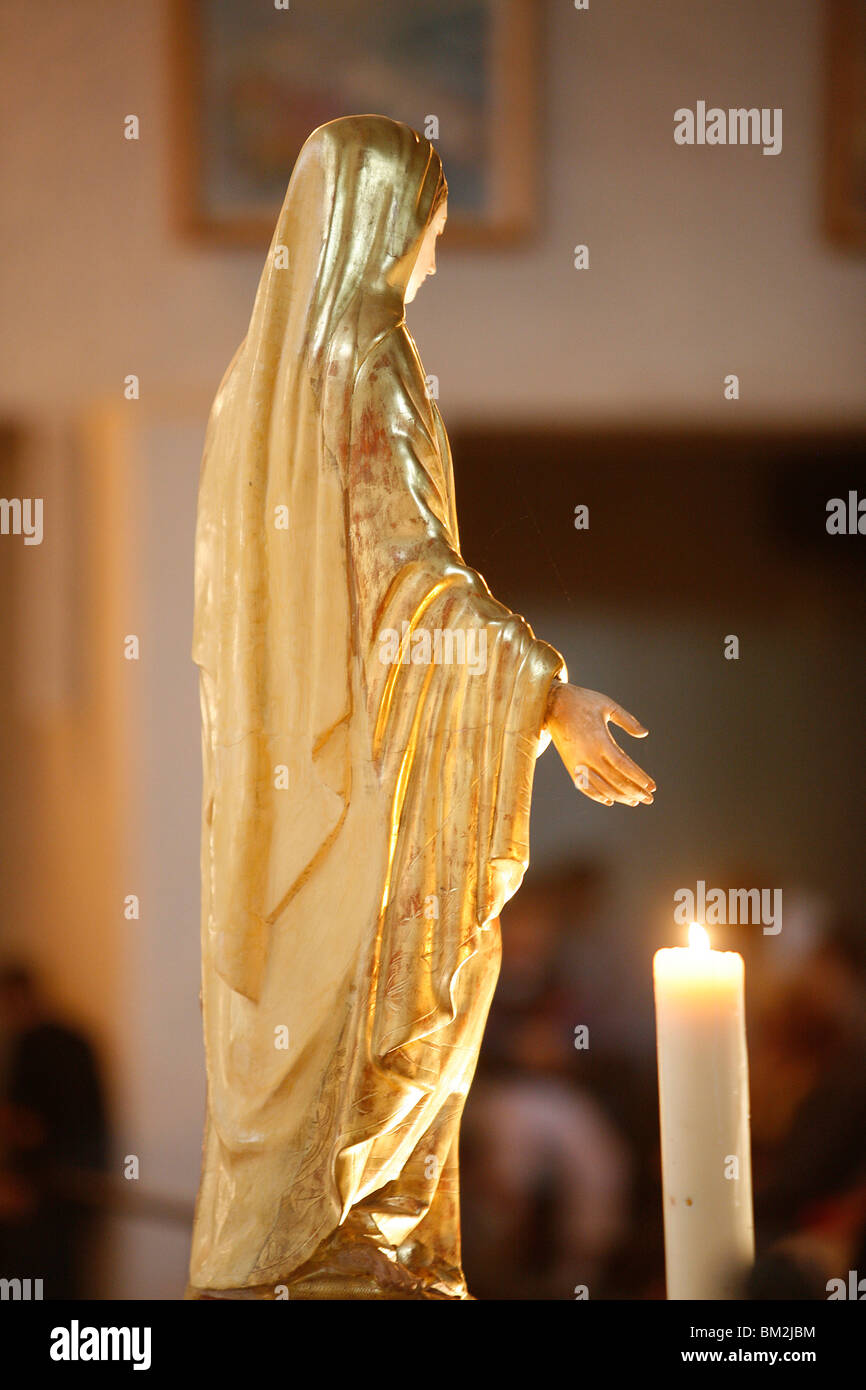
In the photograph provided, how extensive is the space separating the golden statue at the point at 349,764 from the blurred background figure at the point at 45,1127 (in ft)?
3.72

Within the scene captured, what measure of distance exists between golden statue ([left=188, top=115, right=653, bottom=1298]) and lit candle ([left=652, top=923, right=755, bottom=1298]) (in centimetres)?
42

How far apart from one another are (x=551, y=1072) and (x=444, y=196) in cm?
151

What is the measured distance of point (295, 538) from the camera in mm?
1818

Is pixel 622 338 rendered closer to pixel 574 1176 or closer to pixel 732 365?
pixel 732 365

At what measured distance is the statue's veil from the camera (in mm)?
1800

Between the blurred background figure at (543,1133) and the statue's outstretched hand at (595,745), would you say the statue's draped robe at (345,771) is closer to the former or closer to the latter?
the statue's outstretched hand at (595,745)

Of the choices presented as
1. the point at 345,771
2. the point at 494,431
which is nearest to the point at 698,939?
the point at 345,771

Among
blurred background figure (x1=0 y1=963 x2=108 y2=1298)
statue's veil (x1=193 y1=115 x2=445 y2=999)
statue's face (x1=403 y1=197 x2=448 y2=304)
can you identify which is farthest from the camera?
blurred background figure (x1=0 y1=963 x2=108 y2=1298)

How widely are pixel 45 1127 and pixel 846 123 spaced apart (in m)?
2.14

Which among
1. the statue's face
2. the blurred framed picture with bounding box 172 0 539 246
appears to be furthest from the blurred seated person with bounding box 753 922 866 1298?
the statue's face

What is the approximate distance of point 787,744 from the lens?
299 centimetres

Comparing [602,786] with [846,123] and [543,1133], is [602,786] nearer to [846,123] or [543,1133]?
[543,1133]

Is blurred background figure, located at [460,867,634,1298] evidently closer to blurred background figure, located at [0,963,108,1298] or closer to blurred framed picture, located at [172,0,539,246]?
blurred background figure, located at [0,963,108,1298]

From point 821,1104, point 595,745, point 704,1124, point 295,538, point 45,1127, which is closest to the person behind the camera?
point 704,1124
